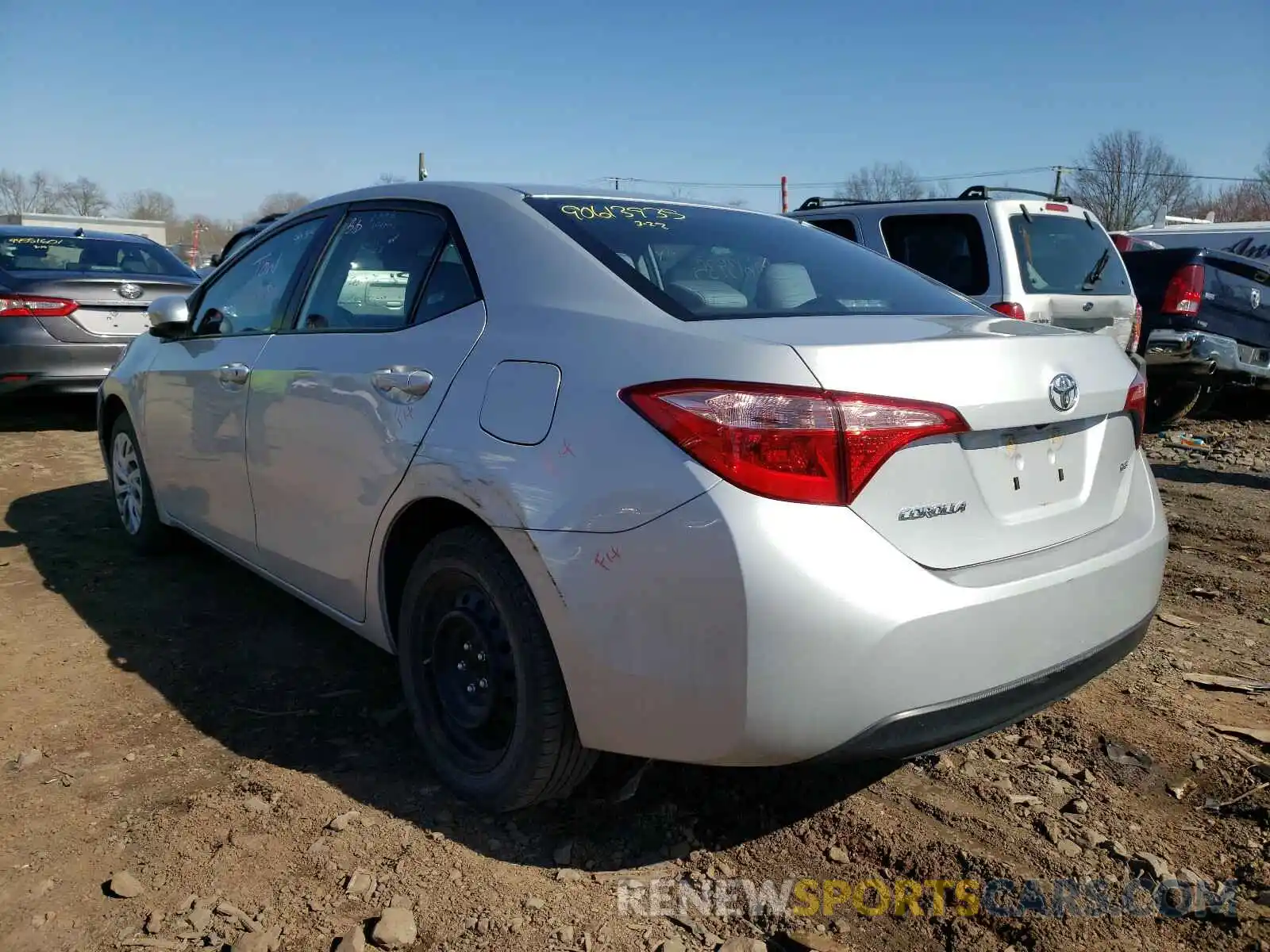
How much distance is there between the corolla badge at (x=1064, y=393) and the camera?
2.26 metres

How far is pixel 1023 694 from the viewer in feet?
7.12

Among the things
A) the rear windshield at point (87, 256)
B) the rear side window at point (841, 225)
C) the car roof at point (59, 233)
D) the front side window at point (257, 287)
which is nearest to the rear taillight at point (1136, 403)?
the front side window at point (257, 287)

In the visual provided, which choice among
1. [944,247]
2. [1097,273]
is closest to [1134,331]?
[1097,273]

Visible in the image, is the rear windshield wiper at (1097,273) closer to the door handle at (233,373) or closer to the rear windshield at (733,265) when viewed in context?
the rear windshield at (733,265)

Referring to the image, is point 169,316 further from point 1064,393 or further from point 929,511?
point 1064,393

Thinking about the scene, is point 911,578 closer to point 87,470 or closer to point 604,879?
point 604,879

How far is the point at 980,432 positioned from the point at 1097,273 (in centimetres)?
572

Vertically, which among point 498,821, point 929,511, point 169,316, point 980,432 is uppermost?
point 169,316

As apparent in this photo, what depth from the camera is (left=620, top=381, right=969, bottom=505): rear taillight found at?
195 centimetres

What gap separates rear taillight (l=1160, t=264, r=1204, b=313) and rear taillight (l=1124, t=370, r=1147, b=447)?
7364mm

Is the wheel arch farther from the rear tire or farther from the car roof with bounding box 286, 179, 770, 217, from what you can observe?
the rear tire

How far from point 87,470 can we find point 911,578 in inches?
248

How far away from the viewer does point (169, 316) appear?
4.11 metres

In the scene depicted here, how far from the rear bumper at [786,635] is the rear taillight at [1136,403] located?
599 millimetres
